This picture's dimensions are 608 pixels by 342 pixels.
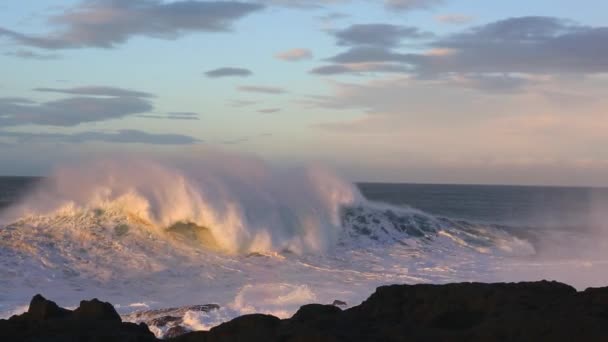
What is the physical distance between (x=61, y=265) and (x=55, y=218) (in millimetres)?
5465

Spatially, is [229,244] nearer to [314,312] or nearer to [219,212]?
[219,212]

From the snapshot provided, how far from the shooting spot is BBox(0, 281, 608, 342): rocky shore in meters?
4.08

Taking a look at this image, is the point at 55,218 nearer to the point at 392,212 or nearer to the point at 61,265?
the point at 61,265

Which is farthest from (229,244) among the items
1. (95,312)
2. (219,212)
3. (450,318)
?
(450,318)

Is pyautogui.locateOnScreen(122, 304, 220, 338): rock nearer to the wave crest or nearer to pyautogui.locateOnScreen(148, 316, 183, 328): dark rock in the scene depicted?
pyautogui.locateOnScreen(148, 316, 183, 328): dark rock

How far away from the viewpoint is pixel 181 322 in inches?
445

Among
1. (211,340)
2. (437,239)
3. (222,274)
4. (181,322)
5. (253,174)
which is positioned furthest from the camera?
(253,174)

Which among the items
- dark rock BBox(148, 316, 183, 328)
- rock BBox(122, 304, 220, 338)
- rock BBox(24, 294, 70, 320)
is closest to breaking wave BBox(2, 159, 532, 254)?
rock BBox(122, 304, 220, 338)

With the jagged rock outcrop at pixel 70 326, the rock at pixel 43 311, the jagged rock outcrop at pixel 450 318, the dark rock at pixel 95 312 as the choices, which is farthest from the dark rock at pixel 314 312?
the rock at pixel 43 311

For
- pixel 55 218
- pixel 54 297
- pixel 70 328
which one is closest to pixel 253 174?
pixel 55 218

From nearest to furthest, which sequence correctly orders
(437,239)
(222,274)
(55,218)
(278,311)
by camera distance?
(278,311) < (222,274) < (55,218) < (437,239)

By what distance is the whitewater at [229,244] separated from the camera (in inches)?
643

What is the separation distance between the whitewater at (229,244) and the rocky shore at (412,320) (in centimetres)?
652

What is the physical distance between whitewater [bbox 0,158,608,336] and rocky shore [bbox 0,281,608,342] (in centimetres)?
652
